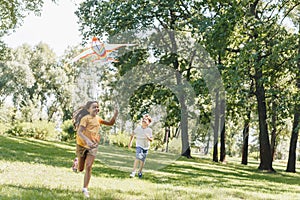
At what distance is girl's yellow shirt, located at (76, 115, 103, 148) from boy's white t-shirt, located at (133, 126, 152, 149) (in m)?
0.90

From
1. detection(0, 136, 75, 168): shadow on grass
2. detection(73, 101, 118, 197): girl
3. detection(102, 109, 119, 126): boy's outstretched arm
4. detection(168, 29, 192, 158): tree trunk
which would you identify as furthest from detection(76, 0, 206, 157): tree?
detection(0, 136, 75, 168): shadow on grass

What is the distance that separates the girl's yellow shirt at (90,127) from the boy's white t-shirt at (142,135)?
90 cm

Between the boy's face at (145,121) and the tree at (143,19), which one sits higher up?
the tree at (143,19)

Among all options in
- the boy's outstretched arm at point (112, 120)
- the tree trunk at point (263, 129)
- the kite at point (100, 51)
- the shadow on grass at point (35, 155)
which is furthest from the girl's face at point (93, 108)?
the tree trunk at point (263, 129)

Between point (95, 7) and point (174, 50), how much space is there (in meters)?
14.8

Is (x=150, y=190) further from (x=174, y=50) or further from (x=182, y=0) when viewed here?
(x=182, y=0)

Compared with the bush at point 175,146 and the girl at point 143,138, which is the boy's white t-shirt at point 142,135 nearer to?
the girl at point 143,138

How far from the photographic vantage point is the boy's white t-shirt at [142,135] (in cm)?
705

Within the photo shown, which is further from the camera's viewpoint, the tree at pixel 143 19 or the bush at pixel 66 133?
the bush at pixel 66 133

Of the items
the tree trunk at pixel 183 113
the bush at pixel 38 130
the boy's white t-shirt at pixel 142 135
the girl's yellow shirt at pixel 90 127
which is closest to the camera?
the girl's yellow shirt at pixel 90 127

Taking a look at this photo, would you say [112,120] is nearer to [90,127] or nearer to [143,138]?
[90,127]

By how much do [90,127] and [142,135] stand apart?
1351mm

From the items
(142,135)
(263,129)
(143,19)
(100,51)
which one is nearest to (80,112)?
(100,51)

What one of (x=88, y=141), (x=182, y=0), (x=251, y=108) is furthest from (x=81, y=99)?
(x=251, y=108)
